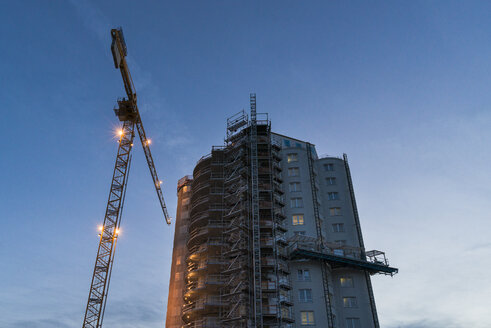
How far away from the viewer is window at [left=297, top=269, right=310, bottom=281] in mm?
60875

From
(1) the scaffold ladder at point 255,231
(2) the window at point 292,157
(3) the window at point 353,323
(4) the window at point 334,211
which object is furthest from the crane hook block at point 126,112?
(3) the window at point 353,323

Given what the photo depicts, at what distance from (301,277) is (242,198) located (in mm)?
15704

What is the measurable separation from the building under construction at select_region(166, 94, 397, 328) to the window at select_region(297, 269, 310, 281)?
15cm

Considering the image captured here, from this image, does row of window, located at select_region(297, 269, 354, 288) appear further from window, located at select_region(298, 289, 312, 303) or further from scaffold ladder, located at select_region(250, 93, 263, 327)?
scaffold ladder, located at select_region(250, 93, 263, 327)

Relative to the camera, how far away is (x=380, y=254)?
66688 mm

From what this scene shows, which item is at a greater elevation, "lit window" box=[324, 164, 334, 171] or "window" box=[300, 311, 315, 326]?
"lit window" box=[324, 164, 334, 171]

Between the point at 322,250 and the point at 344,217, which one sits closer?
the point at 322,250

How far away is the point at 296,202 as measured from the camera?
2724 inches

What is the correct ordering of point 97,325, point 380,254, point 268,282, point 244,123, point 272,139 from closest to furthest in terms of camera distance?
point 268,282 < point 97,325 < point 380,254 < point 244,123 < point 272,139

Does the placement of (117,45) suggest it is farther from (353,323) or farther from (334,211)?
(353,323)

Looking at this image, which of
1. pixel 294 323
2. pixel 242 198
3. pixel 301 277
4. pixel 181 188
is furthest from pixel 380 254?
pixel 181 188

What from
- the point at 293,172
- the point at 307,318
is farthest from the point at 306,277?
the point at 293,172

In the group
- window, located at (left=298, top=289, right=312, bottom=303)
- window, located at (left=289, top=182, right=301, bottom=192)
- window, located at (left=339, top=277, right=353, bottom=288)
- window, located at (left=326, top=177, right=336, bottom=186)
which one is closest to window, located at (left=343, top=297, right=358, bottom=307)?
window, located at (left=339, top=277, right=353, bottom=288)

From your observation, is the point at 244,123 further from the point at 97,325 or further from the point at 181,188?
the point at 97,325
